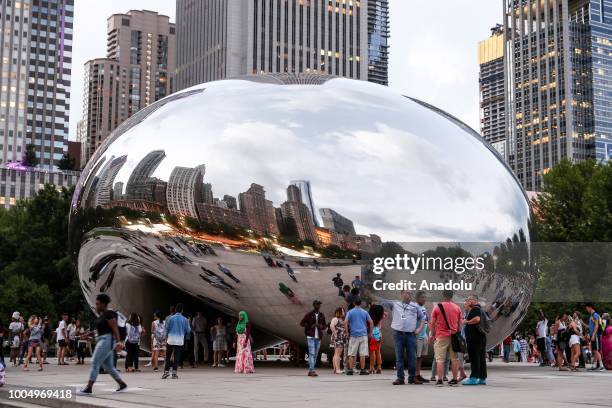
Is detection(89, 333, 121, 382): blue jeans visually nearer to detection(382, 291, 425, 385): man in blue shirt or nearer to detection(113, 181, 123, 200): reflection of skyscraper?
detection(382, 291, 425, 385): man in blue shirt

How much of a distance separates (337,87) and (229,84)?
7.90ft

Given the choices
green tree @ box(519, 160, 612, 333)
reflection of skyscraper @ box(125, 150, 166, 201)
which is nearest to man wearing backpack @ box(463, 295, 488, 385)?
reflection of skyscraper @ box(125, 150, 166, 201)

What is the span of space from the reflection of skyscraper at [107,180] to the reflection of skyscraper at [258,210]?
338cm

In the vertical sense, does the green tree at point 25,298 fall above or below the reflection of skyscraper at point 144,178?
below

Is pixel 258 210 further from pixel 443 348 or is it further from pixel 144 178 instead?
pixel 443 348

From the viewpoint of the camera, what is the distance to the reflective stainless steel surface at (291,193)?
50.5 feet

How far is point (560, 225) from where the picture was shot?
4519 centimetres

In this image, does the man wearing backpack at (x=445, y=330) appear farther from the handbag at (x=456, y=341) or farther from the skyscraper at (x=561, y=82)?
the skyscraper at (x=561, y=82)

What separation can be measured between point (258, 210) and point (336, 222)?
1.50 m

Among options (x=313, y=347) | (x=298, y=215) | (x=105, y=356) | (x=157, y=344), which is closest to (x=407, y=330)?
(x=313, y=347)

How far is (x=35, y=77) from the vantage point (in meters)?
179

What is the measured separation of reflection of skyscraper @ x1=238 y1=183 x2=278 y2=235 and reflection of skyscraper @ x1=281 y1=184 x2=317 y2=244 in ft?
0.86

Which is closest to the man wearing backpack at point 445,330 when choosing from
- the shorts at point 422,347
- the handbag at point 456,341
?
the handbag at point 456,341

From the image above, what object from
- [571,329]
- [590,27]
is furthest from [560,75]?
[571,329]
